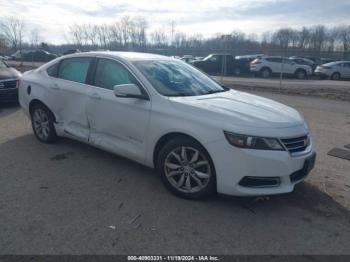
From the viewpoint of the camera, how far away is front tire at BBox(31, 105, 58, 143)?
18.8 ft

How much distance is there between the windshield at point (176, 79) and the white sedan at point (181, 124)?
2 cm

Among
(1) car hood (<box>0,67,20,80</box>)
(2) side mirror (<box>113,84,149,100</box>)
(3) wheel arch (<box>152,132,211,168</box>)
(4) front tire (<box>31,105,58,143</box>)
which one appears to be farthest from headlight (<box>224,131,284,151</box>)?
(1) car hood (<box>0,67,20,80</box>)

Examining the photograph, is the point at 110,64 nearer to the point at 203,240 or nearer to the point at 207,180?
the point at 207,180

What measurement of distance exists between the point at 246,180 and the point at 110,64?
257 cm

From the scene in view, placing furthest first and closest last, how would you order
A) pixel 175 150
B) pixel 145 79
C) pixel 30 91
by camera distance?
1. pixel 30 91
2. pixel 145 79
3. pixel 175 150

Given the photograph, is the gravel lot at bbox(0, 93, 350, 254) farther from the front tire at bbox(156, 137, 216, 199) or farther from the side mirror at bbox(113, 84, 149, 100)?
the side mirror at bbox(113, 84, 149, 100)

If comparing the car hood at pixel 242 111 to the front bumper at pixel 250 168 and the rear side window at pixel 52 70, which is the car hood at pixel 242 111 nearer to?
the front bumper at pixel 250 168

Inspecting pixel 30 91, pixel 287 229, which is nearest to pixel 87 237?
pixel 287 229

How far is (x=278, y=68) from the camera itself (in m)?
25.7

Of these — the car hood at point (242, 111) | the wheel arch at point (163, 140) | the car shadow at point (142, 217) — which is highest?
the car hood at point (242, 111)

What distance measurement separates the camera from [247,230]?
3395mm

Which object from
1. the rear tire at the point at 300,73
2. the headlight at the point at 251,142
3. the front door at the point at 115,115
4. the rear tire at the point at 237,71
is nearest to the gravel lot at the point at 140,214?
→ the front door at the point at 115,115

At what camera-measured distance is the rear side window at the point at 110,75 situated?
4551mm

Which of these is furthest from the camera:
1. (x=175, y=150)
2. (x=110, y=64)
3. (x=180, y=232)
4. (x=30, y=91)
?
(x=30, y=91)
